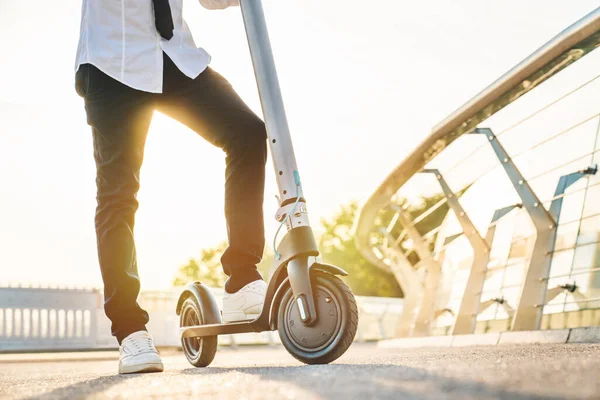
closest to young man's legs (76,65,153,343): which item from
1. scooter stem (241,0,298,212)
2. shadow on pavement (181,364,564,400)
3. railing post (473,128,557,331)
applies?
scooter stem (241,0,298,212)

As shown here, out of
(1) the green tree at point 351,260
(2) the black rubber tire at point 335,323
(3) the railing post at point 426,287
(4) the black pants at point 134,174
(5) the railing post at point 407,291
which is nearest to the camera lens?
(2) the black rubber tire at point 335,323

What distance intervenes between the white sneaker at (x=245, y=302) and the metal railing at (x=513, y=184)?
4.55 meters

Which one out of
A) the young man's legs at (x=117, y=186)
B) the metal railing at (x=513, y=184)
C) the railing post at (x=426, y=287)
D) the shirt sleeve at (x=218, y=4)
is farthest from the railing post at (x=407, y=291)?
the young man's legs at (x=117, y=186)

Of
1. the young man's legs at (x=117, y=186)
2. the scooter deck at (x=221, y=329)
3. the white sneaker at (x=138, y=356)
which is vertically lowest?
the white sneaker at (x=138, y=356)

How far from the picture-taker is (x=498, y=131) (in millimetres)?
8688

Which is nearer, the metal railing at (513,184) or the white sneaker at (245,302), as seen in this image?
the white sneaker at (245,302)

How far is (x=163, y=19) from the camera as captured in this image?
10.2ft

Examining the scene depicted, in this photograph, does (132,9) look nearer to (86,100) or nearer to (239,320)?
(86,100)

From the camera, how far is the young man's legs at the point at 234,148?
2971 millimetres

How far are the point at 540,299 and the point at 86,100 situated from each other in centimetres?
565

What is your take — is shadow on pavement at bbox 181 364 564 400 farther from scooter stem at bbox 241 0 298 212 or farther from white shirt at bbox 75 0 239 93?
white shirt at bbox 75 0 239 93

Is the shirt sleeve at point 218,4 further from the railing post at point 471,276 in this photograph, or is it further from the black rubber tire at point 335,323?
the railing post at point 471,276

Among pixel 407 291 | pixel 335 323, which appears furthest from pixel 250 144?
pixel 407 291

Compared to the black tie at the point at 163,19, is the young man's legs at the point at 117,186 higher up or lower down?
lower down
